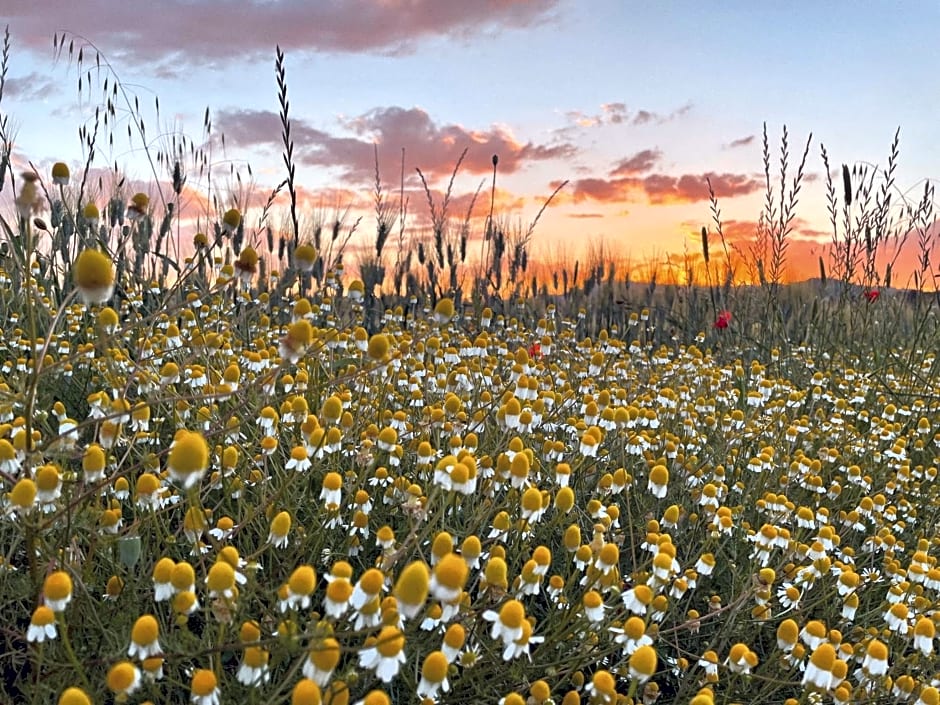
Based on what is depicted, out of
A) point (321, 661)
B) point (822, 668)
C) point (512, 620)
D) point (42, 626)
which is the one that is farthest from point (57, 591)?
point (822, 668)

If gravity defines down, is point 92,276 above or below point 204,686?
above

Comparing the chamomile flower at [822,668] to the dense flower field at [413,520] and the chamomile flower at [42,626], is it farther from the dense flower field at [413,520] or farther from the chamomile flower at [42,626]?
the chamomile flower at [42,626]

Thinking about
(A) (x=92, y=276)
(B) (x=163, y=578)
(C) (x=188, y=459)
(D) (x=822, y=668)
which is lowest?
(D) (x=822, y=668)

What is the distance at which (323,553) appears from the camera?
2160 mm

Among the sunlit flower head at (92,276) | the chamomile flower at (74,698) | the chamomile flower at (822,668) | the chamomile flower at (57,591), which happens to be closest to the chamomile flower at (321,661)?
the chamomile flower at (74,698)

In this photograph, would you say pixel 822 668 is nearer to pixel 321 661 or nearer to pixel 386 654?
pixel 386 654

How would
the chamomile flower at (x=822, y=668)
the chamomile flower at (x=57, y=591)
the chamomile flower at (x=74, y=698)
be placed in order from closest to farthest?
the chamomile flower at (x=74, y=698) → the chamomile flower at (x=57, y=591) → the chamomile flower at (x=822, y=668)

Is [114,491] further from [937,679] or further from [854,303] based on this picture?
[854,303]

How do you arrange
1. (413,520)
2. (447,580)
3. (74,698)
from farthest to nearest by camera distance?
(413,520) → (447,580) → (74,698)

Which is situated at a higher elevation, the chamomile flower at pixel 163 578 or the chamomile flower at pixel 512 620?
the chamomile flower at pixel 163 578

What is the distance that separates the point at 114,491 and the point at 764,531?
1798 millimetres

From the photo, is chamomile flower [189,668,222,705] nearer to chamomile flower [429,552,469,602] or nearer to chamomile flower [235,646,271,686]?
chamomile flower [235,646,271,686]

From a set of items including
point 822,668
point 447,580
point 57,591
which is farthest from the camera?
point 822,668

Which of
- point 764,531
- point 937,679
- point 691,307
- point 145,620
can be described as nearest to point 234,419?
point 145,620
